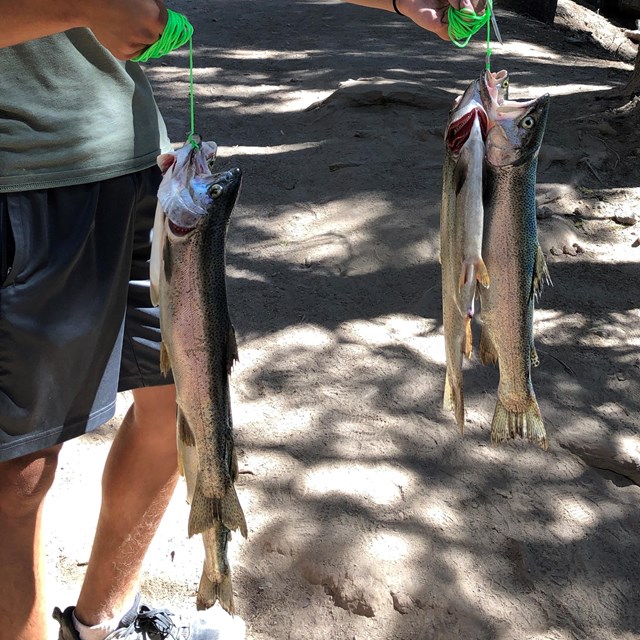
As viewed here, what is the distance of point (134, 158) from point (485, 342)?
0.93 meters

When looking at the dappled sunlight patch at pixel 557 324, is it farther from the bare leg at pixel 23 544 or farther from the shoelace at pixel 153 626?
the bare leg at pixel 23 544

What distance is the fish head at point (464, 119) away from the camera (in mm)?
1793

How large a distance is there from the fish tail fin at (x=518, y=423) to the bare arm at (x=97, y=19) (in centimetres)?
110

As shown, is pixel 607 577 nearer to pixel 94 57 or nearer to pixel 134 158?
pixel 134 158

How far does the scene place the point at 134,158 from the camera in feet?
7.02

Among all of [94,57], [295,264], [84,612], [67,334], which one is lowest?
[295,264]

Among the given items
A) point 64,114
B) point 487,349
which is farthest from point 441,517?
point 64,114

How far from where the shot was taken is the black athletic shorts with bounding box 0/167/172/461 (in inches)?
78.9

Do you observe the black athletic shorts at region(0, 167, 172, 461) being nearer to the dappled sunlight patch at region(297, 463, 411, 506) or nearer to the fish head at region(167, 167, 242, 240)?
the fish head at region(167, 167, 242, 240)

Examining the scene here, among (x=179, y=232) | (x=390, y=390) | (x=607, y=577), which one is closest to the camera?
(x=179, y=232)

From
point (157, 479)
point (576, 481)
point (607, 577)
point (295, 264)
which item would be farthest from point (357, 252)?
point (157, 479)

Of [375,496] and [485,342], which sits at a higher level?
[485,342]

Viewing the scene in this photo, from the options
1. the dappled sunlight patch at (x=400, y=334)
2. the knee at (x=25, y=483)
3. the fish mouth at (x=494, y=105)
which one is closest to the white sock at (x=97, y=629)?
the knee at (x=25, y=483)

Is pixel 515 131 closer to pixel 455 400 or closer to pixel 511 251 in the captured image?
pixel 511 251
